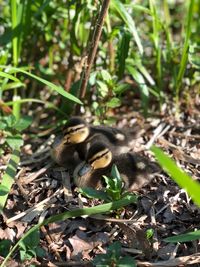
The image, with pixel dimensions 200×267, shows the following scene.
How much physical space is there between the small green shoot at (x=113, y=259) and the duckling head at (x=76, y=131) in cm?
114

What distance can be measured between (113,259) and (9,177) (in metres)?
1.08

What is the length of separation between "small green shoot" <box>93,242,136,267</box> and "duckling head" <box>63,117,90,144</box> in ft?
3.74

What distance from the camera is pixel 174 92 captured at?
4.75 meters

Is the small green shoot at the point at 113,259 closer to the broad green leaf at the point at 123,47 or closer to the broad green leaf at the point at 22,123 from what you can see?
the broad green leaf at the point at 22,123

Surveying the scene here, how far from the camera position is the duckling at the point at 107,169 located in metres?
3.82

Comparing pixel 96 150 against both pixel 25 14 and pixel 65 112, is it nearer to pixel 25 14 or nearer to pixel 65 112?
pixel 65 112

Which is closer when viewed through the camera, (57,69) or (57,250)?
(57,250)

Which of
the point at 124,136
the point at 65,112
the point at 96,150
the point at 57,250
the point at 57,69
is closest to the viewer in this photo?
the point at 57,250

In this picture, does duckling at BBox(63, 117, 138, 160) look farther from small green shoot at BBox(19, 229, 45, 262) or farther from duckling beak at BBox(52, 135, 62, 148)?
small green shoot at BBox(19, 229, 45, 262)

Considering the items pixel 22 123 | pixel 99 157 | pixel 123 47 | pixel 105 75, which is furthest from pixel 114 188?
pixel 123 47

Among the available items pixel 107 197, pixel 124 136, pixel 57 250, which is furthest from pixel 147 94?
pixel 57 250

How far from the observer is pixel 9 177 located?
3859 mm

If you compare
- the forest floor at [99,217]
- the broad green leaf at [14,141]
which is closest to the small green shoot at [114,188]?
the forest floor at [99,217]

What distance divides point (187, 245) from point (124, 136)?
3.58 ft
